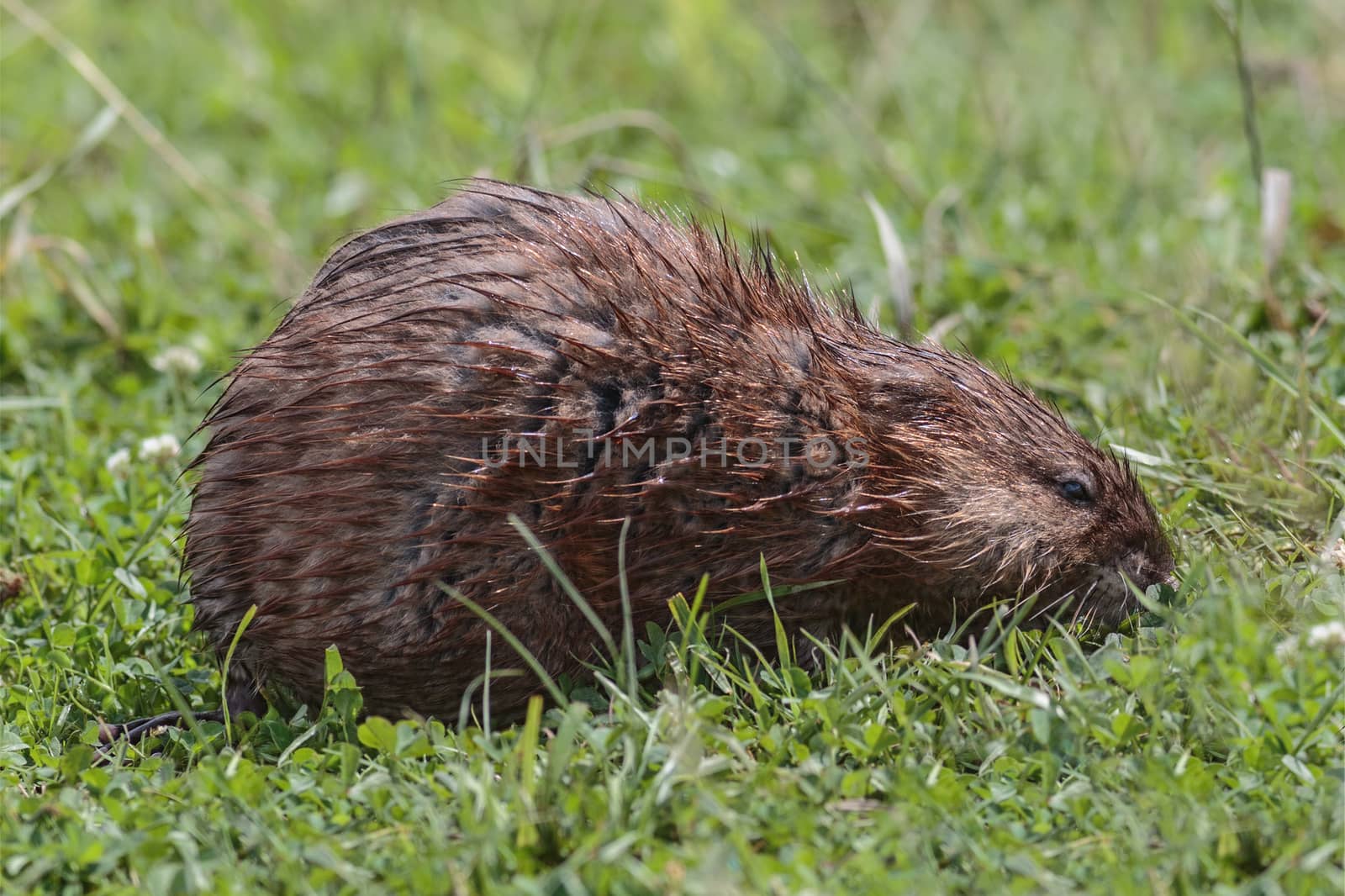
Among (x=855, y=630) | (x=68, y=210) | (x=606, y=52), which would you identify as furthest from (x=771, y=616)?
(x=606, y=52)

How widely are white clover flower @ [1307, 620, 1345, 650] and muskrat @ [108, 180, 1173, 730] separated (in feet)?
1.69

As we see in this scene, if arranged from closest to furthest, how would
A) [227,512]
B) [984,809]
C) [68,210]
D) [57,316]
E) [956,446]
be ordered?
1. [984,809]
2. [227,512]
3. [956,446]
4. [57,316]
5. [68,210]

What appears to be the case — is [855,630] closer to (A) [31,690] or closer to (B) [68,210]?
(A) [31,690]

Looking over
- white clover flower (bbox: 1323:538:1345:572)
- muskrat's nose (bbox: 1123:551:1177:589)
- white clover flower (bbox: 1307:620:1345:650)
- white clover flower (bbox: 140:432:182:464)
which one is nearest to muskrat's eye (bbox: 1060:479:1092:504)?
muskrat's nose (bbox: 1123:551:1177:589)

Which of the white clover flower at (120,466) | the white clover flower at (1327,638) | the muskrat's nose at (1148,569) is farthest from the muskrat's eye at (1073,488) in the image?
the white clover flower at (120,466)

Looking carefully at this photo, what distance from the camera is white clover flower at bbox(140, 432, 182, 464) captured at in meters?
4.40

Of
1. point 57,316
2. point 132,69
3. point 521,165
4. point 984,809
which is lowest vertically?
point 984,809

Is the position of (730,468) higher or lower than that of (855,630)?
higher

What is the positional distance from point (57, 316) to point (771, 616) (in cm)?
336

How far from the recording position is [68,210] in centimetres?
654

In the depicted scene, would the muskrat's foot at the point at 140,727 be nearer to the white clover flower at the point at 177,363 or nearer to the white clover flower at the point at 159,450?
the white clover flower at the point at 159,450

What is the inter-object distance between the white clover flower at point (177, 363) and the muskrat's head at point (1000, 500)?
100 inches

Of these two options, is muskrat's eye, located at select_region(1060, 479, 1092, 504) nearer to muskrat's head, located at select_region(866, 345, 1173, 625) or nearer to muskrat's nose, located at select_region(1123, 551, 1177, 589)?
muskrat's head, located at select_region(866, 345, 1173, 625)

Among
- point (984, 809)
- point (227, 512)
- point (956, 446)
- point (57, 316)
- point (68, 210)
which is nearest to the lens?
point (984, 809)
